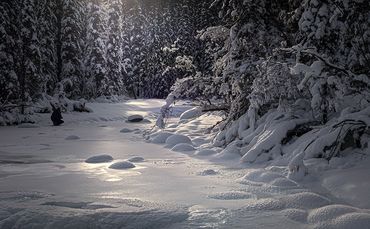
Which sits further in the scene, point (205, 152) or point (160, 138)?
point (160, 138)

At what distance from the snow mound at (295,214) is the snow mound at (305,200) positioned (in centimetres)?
18

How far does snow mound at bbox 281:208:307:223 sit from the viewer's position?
164 inches

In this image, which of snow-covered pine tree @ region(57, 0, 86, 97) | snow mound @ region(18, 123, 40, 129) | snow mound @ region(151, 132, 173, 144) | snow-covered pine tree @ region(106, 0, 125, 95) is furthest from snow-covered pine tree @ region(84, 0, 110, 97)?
snow mound @ region(151, 132, 173, 144)

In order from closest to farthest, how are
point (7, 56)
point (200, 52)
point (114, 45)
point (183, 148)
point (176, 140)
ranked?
point (183, 148) < point (176, 140) < point (7, 56) < point (114, 45) < point (200, 52)

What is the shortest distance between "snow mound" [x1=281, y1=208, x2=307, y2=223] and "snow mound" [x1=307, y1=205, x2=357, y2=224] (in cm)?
6

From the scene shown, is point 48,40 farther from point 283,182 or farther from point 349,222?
point 349,222

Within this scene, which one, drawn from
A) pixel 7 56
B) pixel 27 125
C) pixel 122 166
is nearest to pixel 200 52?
pixel 7 56

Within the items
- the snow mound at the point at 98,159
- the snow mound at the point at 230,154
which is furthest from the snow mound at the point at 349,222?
the snow mound at the point at 98,159

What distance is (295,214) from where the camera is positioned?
427 cm

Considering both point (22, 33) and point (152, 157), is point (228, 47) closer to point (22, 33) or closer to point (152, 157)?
point (152, 157)

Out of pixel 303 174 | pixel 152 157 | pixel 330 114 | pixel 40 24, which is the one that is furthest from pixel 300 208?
pixel 40 24

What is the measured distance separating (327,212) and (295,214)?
319mm

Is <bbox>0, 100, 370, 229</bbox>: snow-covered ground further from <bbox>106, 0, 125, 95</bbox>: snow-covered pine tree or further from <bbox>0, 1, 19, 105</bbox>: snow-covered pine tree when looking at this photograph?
<bbox>106, 0, 125, 95</bbox>: snow-covered pine tree

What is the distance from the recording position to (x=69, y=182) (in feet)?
20.1
